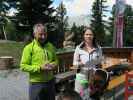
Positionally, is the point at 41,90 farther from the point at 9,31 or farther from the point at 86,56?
the point at 9,31

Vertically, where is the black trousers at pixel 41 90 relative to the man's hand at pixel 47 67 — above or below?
below

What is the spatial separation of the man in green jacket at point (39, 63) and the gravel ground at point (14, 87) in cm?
507

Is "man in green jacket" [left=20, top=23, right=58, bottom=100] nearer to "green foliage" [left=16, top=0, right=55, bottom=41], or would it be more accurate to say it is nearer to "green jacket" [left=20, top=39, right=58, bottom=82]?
"green jacket" [left=20, top=39, right=58, bottom=82]

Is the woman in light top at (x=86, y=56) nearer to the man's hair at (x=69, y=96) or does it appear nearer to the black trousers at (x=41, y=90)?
the black trousers at (x=41, y=90)

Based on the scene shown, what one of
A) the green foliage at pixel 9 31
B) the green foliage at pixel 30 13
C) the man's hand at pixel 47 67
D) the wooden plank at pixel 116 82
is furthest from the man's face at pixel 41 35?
the green foliage at pixel 9 31

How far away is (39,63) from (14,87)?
7716 millimetres

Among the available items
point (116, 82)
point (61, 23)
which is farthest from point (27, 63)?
point (61, 23)

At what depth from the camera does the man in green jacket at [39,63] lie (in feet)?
23.6

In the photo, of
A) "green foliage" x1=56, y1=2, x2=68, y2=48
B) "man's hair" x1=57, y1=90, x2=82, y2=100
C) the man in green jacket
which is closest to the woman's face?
the man in green jacket

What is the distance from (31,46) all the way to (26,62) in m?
0.24

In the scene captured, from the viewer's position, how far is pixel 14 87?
585 inches

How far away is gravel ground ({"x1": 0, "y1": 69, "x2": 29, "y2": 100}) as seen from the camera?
1280cm

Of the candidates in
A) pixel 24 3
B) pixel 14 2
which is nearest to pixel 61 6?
pixel 14 2

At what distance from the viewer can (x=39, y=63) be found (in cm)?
727
